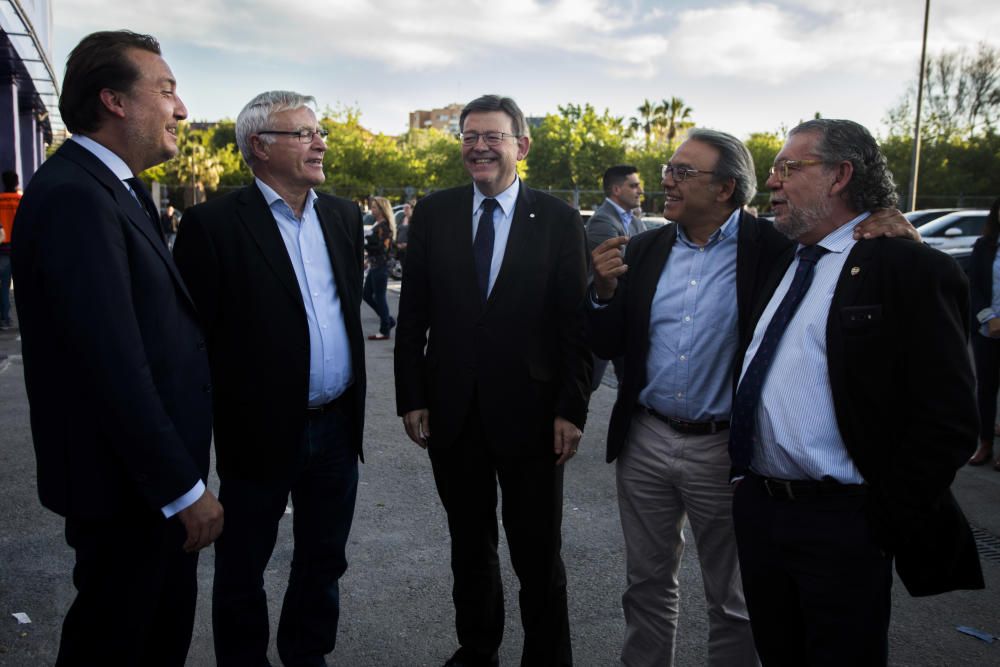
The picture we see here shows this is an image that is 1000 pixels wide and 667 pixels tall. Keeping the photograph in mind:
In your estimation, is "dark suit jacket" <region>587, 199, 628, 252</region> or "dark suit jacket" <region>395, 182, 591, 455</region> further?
"dark suit jacket" <region>587, 199, 628, 252</region>

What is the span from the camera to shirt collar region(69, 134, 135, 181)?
2.17m

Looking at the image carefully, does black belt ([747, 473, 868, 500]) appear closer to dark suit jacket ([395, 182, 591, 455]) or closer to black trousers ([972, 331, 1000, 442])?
dark suit jacket ([395, 182, 591, 455])

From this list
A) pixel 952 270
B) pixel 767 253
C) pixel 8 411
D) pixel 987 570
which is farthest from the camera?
pixel 8 411

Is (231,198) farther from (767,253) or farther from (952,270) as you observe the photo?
(952,270)

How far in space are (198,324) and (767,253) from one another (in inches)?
75.8

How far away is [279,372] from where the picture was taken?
286cm

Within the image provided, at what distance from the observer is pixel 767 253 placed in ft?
9.14

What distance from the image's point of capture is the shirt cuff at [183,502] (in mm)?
2084

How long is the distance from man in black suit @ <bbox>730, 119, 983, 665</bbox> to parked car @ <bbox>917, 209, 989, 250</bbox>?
49.0 ft

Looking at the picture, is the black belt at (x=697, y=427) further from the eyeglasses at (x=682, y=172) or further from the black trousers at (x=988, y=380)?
the black trousers at (x=988, y=380)

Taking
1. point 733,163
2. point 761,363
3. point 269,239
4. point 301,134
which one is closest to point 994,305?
point 733,163

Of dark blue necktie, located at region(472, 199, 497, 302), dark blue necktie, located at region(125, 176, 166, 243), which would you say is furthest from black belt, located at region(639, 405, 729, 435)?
dark blue necktie, located at region(125, 176, 166, 243)

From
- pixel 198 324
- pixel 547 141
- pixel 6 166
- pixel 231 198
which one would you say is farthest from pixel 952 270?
pixel 547 141

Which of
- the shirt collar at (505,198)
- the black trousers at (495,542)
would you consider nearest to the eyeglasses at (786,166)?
the shirt collar at (505,198)
